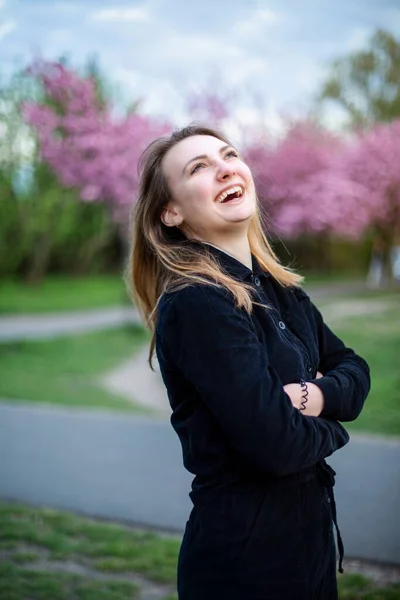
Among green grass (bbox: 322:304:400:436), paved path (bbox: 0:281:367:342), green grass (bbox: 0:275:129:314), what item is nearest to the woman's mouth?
green grass (bbox: 322:304:400:436)

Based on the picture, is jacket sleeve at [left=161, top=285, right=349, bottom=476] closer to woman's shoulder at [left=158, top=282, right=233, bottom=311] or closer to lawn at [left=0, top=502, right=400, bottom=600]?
woman's shoulder at [left=158, top=282, right=233, bottom=311]

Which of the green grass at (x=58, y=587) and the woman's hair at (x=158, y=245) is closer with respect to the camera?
the woman's hair at (x=158, y=245)

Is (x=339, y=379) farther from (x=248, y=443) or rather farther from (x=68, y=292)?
(x=68, y=292)

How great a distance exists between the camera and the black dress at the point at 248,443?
0.95 m

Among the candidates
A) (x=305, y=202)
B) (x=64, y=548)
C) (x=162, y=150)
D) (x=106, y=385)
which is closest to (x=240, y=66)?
(x=305, y=202)

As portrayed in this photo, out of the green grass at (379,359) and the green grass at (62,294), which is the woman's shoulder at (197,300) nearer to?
Answer: the green grass at (379,359)

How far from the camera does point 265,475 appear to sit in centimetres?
104

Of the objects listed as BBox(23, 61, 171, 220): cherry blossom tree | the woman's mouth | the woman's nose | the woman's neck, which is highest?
BBox(23, 61, 171, 220): cherry blossom tree

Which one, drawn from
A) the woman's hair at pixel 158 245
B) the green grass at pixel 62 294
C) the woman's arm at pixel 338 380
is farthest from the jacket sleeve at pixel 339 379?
the green grass at pixel 62 294

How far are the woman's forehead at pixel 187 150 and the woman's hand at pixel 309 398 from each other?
16.4 inches

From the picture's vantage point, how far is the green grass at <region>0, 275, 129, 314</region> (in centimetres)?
1033

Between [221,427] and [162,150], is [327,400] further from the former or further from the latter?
[162,150]

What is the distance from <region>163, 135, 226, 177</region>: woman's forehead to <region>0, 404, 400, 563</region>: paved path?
1.68 meters

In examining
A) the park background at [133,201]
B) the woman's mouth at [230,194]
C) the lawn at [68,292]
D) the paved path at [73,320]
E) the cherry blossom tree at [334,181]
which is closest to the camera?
the woman's mouth at [230,194]
